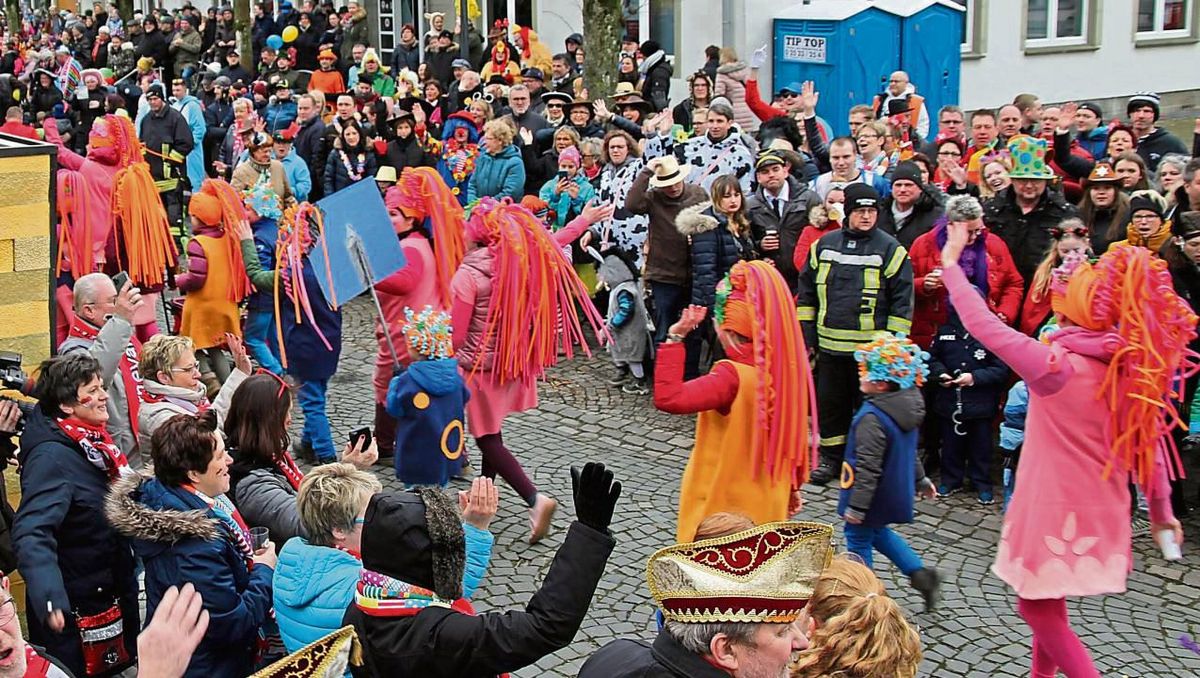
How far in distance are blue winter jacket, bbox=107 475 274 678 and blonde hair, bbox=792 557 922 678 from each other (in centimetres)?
183

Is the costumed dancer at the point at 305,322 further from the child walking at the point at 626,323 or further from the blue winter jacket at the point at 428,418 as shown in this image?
the child walking at the point at 626,323

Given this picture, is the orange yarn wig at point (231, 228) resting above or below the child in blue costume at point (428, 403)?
above

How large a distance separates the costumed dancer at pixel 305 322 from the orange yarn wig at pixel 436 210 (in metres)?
0.53

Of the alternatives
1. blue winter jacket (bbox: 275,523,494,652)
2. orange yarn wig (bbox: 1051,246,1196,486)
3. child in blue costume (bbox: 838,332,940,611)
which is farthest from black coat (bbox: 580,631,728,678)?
child in blue costume (bbox: 838,332,940,611)

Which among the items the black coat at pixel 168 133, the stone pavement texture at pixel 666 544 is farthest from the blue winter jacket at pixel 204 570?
the black coat at pixel 168 133

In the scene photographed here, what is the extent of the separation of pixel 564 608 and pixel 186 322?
5.99 m

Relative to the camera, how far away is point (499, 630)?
10.7ft

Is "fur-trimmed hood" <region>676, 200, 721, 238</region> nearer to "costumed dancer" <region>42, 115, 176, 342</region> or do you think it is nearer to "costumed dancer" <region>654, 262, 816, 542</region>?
"costumed dancer" <region>654, 262, 816, 542</region>

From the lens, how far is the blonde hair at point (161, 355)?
594 centimetres

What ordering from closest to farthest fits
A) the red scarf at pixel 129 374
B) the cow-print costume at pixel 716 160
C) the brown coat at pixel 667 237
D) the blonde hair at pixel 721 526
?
1. the blonde hair at pixel 721 526
2. the red scarf at pixel 129 374
3. the brown coat at pixel 667 237
4. the cow-print costume at pixel 716 160

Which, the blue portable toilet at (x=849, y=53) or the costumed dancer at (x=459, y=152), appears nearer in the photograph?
the costumed dancer at (x=459, y=152)

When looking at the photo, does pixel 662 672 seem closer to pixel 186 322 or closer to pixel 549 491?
pixel 549 491

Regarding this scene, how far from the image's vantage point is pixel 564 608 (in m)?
3.21

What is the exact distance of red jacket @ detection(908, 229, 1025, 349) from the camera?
763cm
